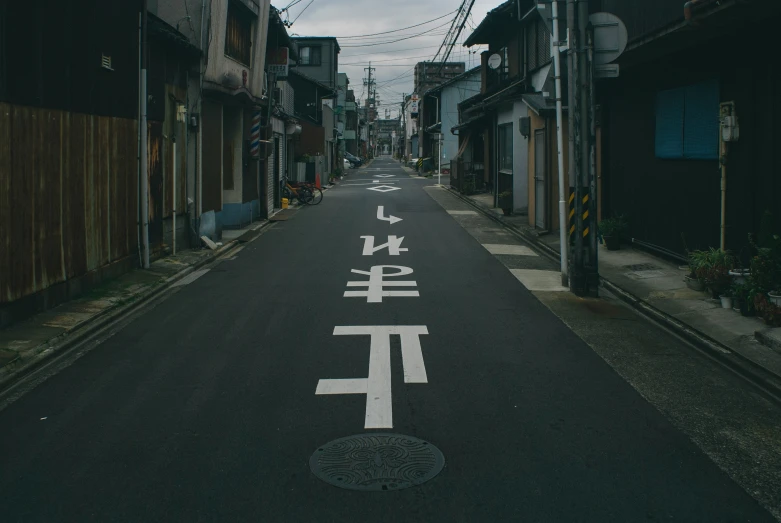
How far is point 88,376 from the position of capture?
24.4 feet

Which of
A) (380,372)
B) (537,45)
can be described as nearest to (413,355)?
(380,372)

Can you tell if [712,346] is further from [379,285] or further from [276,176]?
[276,176]

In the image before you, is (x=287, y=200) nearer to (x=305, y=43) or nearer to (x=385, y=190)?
(x=385, y=190)

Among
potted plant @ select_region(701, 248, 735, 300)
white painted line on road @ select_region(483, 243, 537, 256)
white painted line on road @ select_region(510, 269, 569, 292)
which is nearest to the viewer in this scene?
potted plant @ select_region(701, 248, 735, 300)

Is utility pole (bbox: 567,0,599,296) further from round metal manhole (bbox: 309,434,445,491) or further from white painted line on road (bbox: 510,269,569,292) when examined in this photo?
round metal manhole (bbox: 309,434,445,491)

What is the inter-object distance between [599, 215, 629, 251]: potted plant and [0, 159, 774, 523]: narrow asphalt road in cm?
534

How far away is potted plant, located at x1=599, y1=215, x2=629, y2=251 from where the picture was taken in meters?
16.0

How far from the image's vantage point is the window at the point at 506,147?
28.0 metres

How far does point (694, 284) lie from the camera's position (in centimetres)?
1153

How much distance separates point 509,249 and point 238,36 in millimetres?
10143

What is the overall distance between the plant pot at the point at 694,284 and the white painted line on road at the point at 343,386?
640cm

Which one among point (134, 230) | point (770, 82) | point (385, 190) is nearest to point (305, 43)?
point (385, 190)

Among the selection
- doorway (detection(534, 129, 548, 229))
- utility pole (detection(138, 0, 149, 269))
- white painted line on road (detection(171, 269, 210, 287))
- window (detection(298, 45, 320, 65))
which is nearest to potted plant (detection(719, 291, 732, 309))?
white painted line on road (detection(171, 269, 210, 287))

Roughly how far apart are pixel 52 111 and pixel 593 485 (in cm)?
856
